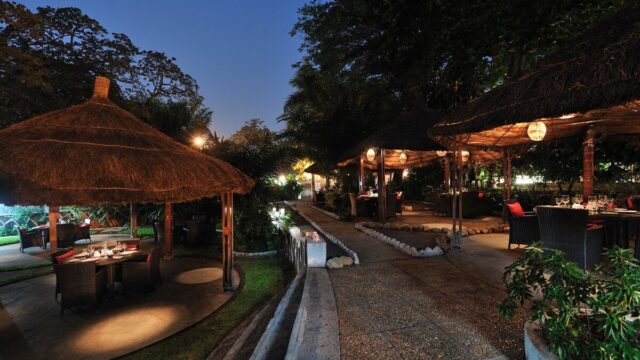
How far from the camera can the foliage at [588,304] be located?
167cm

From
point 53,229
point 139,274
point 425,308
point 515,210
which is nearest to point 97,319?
point 139,274

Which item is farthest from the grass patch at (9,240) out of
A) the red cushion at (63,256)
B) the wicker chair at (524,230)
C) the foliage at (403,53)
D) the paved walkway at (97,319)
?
the wicker chair at (524,230)

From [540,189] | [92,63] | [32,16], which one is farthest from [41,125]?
[540,189]

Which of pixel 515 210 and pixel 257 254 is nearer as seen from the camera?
pixel 515 210

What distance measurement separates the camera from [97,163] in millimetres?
4855

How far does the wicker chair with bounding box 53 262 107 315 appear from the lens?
16.1ft

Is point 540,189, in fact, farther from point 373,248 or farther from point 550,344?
point 550,344

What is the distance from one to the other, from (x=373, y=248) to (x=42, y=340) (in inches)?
230

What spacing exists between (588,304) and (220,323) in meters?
4.73

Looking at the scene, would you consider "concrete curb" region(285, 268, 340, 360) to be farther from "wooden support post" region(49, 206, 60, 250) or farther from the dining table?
"wooden support post" region(49, 206, 60, 250)

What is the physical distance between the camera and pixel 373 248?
682 centimetres

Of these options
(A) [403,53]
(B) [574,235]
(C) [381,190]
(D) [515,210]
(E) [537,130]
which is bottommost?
(B) [574,235]

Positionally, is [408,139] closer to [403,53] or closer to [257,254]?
[403,53]

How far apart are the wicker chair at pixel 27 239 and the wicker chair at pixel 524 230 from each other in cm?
1389
